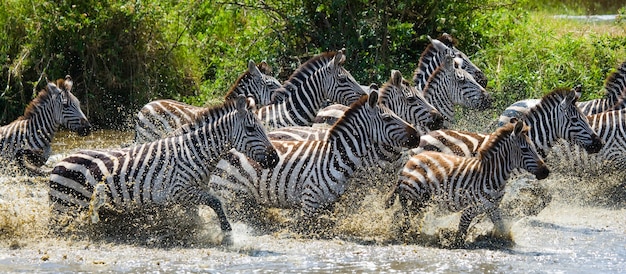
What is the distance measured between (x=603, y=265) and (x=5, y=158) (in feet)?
24.9

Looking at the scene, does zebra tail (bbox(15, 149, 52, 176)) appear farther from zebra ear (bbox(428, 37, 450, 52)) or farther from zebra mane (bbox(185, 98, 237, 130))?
zebra ear (bbox(428, 37, 450, 52))

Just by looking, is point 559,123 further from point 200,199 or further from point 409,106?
point 200,199

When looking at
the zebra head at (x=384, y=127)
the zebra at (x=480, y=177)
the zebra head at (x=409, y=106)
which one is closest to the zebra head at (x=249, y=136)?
the zebra head at (x=384, y=127)

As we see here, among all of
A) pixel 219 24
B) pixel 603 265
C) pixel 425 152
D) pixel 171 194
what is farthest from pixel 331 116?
pixel 219 24

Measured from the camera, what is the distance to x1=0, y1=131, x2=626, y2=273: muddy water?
32.8 ft

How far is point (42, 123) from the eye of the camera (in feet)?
46.3

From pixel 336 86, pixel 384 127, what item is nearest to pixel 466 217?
pixel 384 127

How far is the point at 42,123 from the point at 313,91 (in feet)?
11.3

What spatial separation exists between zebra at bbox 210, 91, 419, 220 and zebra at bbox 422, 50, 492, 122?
3358 millimetres

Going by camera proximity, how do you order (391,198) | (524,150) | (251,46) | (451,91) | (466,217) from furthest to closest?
(251,46)
(451,91)
(391,198)
(524,150)
(466,217)

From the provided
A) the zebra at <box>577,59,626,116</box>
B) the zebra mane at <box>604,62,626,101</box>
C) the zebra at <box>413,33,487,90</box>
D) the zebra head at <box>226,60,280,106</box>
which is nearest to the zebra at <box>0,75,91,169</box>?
the zebra head at <box>226,60,280,106</box>

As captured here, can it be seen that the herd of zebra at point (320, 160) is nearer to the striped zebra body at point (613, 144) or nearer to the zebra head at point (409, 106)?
the zebra head at point (409, 106)

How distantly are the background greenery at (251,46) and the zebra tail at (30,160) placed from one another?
12.4 feet

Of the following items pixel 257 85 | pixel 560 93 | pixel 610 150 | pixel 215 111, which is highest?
pixel 257 85
